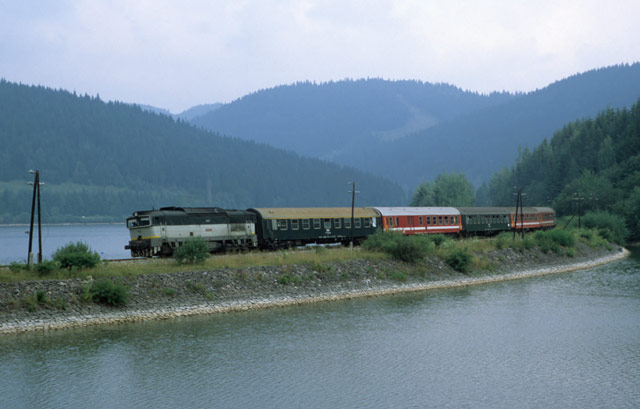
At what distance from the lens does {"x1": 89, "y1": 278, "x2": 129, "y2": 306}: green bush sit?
34.1 meters

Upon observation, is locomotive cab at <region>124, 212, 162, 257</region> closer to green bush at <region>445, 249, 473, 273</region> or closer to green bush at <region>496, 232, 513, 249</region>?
green bush at <region>445, 249, 473, 273</region>

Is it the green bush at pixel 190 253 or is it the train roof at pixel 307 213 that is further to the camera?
the train roof at pixel 307 213

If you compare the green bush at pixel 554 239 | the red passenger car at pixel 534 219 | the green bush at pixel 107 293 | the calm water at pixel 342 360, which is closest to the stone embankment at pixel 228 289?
the green bush at pixel 107 293

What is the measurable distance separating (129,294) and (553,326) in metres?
25.4

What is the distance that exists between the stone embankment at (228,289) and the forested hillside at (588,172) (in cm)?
5048

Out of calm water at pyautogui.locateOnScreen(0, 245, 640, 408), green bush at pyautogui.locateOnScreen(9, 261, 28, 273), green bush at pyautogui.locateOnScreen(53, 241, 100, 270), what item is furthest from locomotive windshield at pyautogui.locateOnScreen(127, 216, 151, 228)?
calm water at pyautogui.locateOnScreen(0, 245, 640, 408)

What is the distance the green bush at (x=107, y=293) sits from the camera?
34094mm

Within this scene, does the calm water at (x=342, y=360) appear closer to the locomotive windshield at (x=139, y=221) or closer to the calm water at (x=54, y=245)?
the locomotive windshield at (x=139, y=221)

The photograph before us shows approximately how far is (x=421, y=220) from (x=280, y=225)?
1955 cm

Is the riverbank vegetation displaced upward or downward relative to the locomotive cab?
downward

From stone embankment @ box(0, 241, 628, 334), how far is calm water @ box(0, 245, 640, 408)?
1.16 m

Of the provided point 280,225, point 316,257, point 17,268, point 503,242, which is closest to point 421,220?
point 503,242

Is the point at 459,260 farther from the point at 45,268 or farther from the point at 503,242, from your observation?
the point at 45,268

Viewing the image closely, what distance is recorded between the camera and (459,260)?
5472cm
